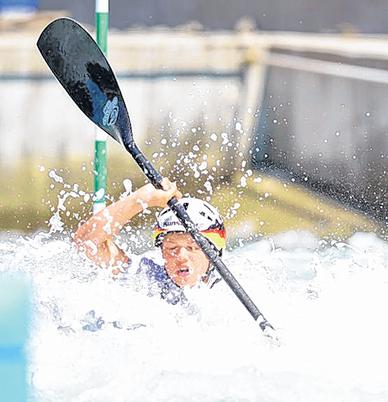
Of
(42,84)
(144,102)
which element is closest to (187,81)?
(144,102)

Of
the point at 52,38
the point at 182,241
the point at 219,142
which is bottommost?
the point at 219,142

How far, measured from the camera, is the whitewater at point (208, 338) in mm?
1517

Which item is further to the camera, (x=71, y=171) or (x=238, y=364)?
(x=71, y=171)

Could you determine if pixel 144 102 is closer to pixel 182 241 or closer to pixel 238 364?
pixel 182 241

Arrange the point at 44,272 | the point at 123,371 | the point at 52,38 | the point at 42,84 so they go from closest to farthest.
Result: the point at 123,371, the point at 52,38, the point at 44,272, the point at 42,84

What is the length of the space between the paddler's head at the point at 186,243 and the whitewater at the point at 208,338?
5cm

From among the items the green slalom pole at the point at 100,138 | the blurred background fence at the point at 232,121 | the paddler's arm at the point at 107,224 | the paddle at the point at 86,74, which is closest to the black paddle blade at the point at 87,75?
the paddle at the point at 86,74

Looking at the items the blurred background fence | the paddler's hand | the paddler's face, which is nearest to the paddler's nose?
the paddler's face

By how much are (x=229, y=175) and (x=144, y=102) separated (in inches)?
13.2

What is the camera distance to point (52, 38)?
5.81 feet

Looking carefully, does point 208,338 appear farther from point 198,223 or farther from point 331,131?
point 331,131

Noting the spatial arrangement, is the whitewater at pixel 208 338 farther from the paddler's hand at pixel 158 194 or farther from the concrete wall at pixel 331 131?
the concrete wall at pixel 331 131

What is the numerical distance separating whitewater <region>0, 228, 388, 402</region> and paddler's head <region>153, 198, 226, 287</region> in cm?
Result: 5

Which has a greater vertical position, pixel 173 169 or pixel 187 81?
pixel 187 81
